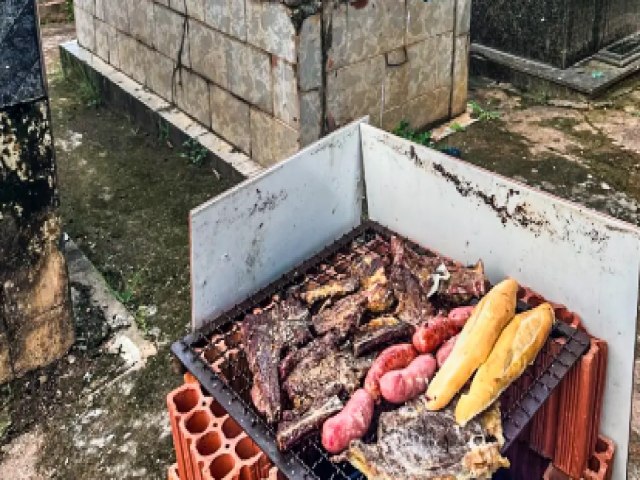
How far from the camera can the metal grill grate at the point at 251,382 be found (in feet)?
8.45

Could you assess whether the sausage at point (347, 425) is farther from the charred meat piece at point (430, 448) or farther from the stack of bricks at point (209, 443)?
the stack of bricks at point (209, 443)

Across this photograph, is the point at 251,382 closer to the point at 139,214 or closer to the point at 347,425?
the point at 347,425

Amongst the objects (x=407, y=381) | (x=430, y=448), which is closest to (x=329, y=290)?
(x=407, y=381)

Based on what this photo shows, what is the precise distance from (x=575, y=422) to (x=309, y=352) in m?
1.16

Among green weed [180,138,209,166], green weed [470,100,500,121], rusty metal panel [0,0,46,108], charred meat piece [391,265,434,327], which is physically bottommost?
green weed [180,138,209,166]

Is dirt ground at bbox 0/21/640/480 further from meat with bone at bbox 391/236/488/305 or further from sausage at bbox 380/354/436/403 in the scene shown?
sausage at bbox 380/354/436/403

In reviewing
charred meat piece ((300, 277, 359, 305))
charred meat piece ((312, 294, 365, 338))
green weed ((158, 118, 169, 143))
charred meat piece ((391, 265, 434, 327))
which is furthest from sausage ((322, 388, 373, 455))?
green weed ((158, 118, 169, 143))

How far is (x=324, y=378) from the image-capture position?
9.41 feet

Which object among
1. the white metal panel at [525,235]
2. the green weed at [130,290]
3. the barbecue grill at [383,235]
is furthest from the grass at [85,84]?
the white metal panel at [525,235]

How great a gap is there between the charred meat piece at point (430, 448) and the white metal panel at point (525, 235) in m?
0.73

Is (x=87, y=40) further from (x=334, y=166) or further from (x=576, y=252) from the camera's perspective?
(x=576, y=252)

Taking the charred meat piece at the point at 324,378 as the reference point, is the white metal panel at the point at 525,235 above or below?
above

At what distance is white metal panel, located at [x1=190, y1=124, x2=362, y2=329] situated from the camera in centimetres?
322

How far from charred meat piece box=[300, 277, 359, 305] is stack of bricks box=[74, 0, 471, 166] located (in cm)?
238
